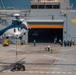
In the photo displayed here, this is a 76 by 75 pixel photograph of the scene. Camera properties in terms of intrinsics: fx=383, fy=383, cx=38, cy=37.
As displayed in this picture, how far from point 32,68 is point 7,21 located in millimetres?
32241

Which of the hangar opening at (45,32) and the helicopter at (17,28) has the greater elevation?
the helicopter at (17,28)

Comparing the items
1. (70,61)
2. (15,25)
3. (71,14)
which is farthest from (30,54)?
(71,14)

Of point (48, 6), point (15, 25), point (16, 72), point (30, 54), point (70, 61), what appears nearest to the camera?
point (16, 72)

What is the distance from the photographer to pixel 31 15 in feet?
253

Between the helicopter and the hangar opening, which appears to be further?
the hangar opening

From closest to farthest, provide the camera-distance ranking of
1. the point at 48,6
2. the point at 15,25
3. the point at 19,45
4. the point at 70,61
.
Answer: the point at 15,25
the point at 70,61
the point at 19,45
the point at 48,6

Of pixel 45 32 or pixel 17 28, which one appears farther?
pixel 45 32

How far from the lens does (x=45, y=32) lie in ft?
317

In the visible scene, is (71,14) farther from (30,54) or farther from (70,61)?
(70,61)

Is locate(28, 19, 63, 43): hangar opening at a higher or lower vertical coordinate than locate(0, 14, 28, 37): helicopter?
lower

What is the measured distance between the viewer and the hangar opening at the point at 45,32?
7650 cm

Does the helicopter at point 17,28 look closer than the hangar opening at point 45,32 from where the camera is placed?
Yes

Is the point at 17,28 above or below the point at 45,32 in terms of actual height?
above

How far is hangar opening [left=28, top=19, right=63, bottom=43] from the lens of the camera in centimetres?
7650
